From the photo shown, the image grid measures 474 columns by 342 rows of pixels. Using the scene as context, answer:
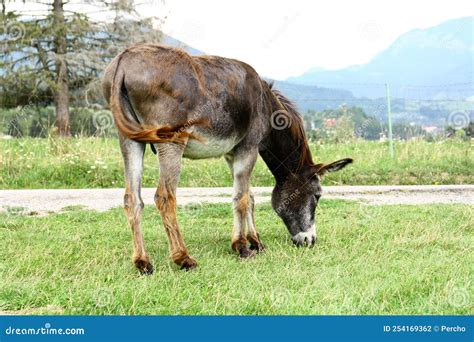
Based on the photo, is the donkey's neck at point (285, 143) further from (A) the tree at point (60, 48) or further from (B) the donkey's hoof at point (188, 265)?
(A) the tree at point (60, 48)

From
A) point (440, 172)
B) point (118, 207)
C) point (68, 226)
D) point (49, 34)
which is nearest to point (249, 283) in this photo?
point (68, 226)

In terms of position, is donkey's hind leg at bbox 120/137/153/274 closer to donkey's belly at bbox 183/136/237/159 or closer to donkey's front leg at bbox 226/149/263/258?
donkey's belly at bbox 183/136/237/159

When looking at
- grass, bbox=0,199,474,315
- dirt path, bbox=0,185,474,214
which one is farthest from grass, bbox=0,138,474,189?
grass, bbox=0,199,474,315

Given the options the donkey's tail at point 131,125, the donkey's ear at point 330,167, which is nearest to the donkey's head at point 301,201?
the donkey's ear at point 330,167

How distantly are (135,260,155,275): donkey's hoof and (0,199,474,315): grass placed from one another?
8 cm

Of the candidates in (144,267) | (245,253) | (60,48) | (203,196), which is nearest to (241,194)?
(245,253)

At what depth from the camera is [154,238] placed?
24.9 feet

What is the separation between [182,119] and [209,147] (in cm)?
52

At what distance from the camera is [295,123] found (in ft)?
23.5

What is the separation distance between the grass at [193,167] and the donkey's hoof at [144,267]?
725cm

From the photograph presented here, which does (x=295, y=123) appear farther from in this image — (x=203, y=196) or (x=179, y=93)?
(x=203, y=196)

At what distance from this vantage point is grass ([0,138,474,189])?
13148 mm

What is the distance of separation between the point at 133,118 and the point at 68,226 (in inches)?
118

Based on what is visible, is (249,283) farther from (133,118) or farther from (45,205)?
(45,205)
